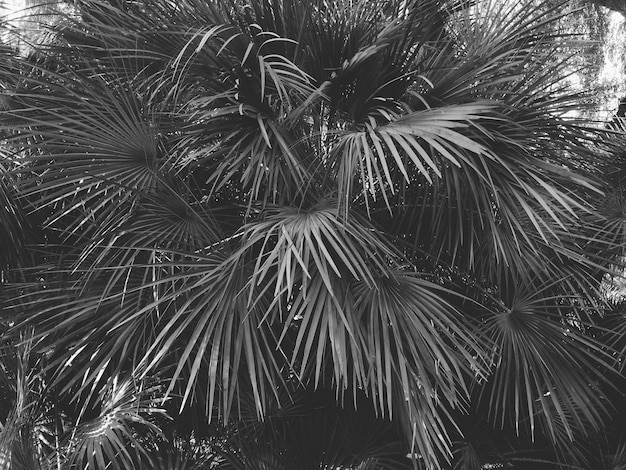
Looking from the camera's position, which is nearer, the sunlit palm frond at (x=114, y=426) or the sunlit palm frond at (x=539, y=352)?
the sunlit palm frond at (x=114, y=426)

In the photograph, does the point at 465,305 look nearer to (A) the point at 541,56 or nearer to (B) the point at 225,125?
(A) the point at 541,56

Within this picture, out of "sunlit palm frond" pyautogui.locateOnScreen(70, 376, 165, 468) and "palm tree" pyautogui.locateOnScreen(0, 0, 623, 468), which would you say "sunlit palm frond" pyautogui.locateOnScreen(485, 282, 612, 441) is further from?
"sunlit palm frond" pyautogui.locateOnScreen(70, 376, 165, 468)

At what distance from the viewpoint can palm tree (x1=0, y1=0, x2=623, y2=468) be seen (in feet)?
8.50

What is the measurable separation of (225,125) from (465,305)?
1.37 metres

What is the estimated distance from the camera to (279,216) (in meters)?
2.68

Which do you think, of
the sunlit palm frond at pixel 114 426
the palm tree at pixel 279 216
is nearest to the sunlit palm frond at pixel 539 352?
the palm tree at pixel 279 216

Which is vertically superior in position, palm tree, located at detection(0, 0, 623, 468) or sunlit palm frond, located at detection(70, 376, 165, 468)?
palm tree, located at detection(0, 0, 623, 468)

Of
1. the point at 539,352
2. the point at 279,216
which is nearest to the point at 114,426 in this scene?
the point at 279,216

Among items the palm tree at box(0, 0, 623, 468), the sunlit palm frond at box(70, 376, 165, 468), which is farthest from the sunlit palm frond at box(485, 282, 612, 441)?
the sunlit palm frond at box(70, 376, 165, 468)

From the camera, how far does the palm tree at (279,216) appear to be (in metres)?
2.59

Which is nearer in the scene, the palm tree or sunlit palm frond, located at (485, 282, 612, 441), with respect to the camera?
the palm tree

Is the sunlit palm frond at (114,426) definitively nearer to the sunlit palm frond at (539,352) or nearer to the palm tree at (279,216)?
the palm tree at (279,216)

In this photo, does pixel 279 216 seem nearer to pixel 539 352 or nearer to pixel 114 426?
pixel 114 426

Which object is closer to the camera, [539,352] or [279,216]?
[279,216]
